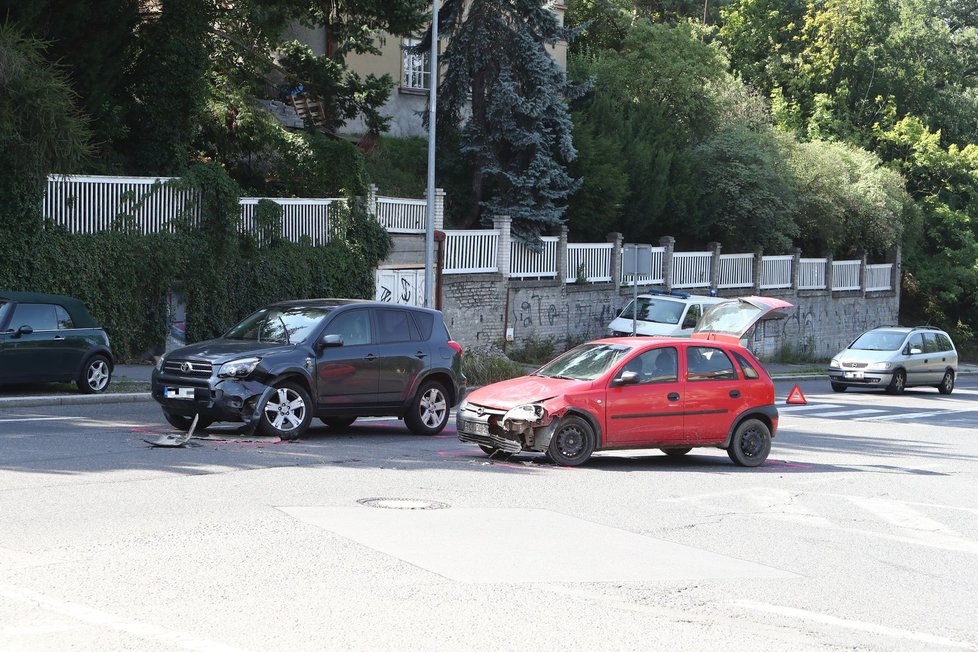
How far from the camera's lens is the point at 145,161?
2925 cm

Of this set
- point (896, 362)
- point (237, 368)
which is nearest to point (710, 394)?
point (237, 368)

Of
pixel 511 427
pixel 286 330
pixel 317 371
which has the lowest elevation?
pixel 511 427

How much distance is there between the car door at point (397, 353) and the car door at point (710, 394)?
12.1 feet

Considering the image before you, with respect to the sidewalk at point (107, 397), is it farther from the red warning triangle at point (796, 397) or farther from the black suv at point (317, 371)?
Answer: the red warning triangle at point (796, 397)

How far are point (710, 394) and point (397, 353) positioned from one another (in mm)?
4073

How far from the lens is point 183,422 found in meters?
15.2

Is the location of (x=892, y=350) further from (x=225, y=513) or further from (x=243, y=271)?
(x=225, y=513)

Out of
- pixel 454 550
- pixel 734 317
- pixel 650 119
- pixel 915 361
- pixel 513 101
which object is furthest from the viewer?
pixel 650 119

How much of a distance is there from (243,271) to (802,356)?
23.5 m

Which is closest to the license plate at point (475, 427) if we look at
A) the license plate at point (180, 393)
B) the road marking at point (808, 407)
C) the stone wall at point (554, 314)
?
the license plate at point (180, 393)

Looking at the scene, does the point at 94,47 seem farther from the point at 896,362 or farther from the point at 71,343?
the point at 896,362

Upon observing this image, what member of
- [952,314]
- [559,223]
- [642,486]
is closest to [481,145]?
[559,223]

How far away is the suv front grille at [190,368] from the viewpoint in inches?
555

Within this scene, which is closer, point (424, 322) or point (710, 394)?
point (710, 394)
